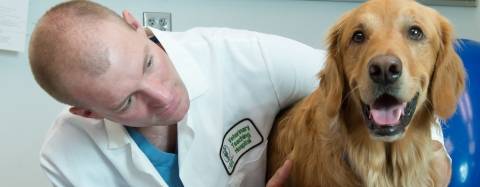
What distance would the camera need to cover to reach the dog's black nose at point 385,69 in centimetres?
92

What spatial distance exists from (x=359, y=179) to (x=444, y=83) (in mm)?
286

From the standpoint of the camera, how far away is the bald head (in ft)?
3.03

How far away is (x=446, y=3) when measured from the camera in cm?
205

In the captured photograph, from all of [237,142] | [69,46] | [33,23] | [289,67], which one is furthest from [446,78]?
[33,23]

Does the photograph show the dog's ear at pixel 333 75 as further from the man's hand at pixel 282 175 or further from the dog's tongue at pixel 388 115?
the man's hand at pixel 282 175

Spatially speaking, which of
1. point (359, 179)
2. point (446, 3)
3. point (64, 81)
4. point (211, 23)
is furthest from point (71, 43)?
point (446, 3)

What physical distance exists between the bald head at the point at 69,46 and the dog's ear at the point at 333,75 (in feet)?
1.58

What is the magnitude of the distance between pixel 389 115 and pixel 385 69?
0.12 meters

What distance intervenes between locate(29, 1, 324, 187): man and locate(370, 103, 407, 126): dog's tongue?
1.12 ft

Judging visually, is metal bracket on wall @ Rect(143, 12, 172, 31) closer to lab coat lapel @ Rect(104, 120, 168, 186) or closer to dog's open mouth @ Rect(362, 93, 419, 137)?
lab coat lapel @ Rect(104, 120, 168, 186)

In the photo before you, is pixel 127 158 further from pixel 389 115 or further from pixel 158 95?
pixel 389 115

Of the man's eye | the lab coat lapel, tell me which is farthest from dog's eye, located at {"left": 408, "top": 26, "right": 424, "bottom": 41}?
the lab coat lapel

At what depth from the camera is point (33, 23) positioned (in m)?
1.68

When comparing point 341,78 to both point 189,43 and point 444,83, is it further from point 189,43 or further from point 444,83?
point 189,43
